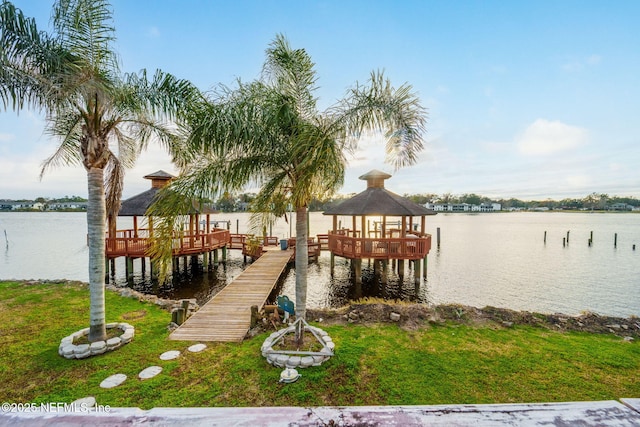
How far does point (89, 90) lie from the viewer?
15.9ft

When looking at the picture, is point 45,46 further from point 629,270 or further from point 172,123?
point 629,270

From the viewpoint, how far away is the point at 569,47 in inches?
380

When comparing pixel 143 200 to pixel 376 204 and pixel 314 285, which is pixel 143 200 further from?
pixel 376 204

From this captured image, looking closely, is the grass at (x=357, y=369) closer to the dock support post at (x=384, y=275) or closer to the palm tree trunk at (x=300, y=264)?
the palm tree trunk at (x=300, y=264)

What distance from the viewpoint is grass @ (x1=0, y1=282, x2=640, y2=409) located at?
4.30 metres

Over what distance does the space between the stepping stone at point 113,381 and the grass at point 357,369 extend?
105mm

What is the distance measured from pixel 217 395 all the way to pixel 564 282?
1863cm

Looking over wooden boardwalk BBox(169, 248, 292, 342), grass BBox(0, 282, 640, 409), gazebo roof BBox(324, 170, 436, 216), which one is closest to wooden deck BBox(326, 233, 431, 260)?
gazebo roof BBox(324, 170, 436, 216)

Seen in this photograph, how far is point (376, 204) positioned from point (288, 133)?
31.4ft

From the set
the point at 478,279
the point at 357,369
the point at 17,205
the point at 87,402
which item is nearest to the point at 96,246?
the point at 87,402

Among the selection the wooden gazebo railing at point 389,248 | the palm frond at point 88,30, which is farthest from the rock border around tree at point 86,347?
the wooden gazebo railing at point 389,248

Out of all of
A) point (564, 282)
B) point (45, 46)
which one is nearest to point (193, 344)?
point (45, 46)

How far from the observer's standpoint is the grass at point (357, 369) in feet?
14.1

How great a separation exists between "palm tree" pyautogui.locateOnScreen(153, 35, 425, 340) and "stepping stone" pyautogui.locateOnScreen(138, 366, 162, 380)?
6.87ft
